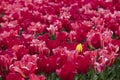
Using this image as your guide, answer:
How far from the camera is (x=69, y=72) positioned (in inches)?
97.6

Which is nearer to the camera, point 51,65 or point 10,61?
point 51,65

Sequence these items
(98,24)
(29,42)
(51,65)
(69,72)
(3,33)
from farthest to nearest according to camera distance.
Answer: (98,24), (3,33), (29,42), (51,65), (69,72)

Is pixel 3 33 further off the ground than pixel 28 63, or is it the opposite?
pixel 28 63

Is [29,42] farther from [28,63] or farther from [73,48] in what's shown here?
[28,63]

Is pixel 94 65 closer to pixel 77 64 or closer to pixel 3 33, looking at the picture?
pixel 77 64

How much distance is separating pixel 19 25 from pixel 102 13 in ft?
3.77

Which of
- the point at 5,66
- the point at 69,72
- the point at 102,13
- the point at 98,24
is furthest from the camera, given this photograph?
the point at 102,13

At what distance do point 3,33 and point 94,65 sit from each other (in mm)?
1294

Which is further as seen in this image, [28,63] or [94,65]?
[94,65]

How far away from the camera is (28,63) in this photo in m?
2.60

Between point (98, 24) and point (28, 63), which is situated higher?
point (28, 63)

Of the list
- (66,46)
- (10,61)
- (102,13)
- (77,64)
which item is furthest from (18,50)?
(102,13)

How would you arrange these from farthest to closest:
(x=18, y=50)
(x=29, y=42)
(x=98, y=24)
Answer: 1. (x=98, y=24)
2. (x=29, y=42)
3. (x=18, y=50)

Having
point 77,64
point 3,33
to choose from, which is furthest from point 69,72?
point 3,33
